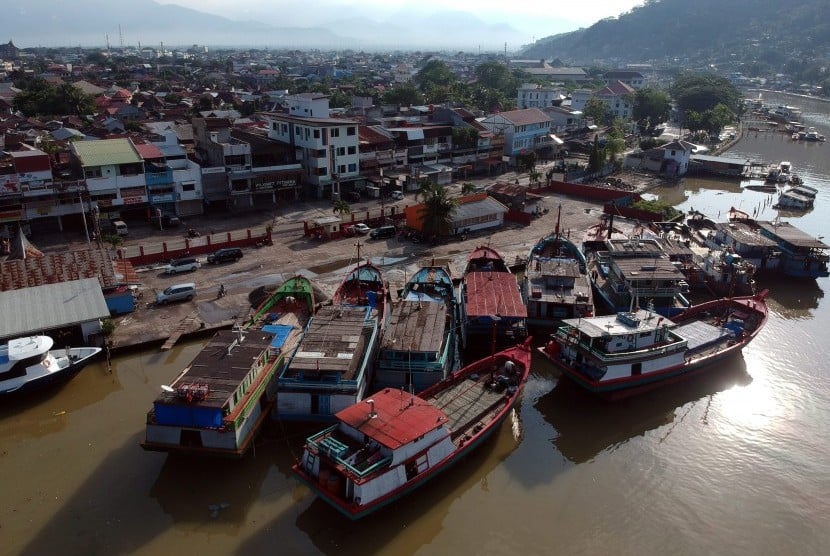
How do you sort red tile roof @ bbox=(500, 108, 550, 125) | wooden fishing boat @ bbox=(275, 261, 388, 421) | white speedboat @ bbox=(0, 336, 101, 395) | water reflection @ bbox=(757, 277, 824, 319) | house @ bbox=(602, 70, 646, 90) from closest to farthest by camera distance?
wooden fishing boat @ bbox=(275, 261, 388, 421) < white speedboat @ bbox=(0, 336, 101, 395) < water reflection @ bbox=(757, 277, 824, 319) < red tile roof @ bbox=(500, 108, 550, 125) < house @ bbox=(602, 70, 646, 90)

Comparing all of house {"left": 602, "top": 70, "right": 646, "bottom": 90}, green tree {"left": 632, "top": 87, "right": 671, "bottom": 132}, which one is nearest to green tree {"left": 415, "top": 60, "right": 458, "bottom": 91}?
house {"left": 602, "top": 70, "right": 646, "bottom": 90}

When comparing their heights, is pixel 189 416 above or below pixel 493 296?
below

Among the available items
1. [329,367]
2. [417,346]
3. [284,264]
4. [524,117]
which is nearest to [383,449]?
[329,367]

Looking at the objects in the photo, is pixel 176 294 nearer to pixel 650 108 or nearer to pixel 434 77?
pixel 650 108

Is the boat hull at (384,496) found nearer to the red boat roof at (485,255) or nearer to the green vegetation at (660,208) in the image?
the red boat roof at (485,255)

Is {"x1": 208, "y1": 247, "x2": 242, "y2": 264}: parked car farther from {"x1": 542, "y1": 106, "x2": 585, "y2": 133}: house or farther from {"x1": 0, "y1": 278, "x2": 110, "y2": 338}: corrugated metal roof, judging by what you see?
{"x1": 542, "y1": 106, "x2": 585, "y2": 133}: house

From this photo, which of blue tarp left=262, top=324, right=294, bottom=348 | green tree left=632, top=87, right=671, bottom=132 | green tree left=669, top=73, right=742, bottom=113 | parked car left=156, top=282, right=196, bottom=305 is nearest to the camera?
blue tarp left=262, top=324, right=294, bottom=348

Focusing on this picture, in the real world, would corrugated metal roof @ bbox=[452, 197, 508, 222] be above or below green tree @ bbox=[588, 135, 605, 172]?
below
